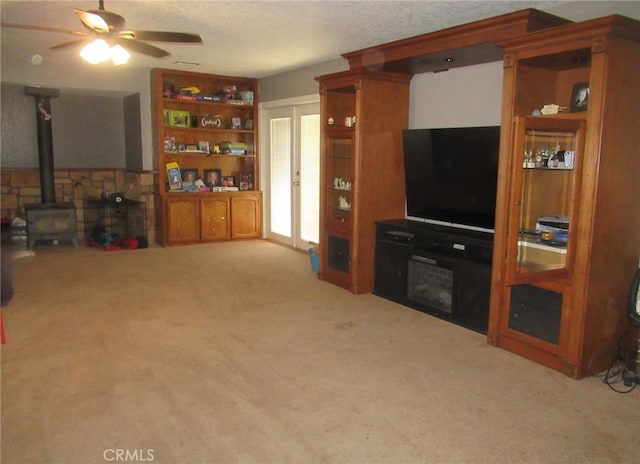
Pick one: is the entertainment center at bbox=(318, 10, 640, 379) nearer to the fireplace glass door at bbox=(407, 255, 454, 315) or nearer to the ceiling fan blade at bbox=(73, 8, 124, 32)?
the fireplace glass door at bbox=(407, 255, 454, 315)

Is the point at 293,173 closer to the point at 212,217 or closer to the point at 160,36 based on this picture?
the point at 212,217

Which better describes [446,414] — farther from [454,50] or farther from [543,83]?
[454,50]

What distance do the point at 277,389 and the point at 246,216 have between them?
5178 mm

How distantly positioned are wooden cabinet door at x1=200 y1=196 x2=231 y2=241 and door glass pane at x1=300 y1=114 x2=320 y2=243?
1.34 m

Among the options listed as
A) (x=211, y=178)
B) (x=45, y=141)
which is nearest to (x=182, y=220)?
(x=211, y=178)

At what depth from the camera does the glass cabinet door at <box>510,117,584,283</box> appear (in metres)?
3.22

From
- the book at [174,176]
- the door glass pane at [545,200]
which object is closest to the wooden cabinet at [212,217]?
the book at [174,176]

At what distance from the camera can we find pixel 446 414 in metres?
2.82

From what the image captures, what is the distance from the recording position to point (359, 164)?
491cm

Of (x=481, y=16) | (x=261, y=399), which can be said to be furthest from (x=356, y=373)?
(x=481, y=16)

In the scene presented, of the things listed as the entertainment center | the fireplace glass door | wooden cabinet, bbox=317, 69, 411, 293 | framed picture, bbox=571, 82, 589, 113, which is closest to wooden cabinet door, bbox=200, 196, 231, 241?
wooden cabinet, bbox=317, 69, 411, 293

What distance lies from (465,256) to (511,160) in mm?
994

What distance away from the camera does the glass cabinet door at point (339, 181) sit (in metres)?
5.18

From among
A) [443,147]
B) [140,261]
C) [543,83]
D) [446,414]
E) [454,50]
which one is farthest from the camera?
[140,261]
